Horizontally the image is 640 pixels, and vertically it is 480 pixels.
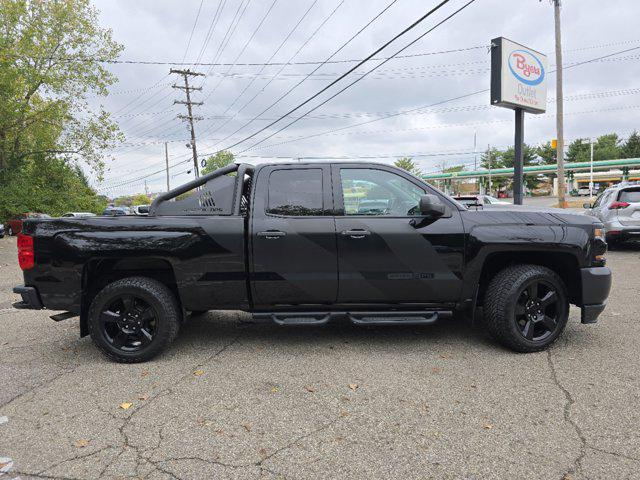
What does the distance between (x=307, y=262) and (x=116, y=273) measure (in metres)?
1.84

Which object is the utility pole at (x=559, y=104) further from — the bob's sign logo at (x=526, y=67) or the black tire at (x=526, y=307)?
the black tire at (x=526, y=307)

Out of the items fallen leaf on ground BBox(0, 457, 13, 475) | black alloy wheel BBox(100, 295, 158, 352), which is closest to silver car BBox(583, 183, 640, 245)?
black alloy wheel BBox(100, 295, 158, 352)

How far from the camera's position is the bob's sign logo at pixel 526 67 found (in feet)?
54.0

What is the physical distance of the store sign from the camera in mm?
15986

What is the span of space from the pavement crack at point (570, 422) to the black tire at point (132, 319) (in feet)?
10.4

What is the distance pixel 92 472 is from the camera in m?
2.39

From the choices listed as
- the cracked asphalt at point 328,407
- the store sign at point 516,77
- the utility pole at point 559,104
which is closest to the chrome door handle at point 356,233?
the cracked asphalt at point 328,407

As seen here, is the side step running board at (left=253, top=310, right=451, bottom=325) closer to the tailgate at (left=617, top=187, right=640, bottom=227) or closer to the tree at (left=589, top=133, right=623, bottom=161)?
the tailgate at (left=617, top=187, right=640, bottom=227)

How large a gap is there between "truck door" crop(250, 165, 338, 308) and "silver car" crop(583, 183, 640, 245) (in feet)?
29.5

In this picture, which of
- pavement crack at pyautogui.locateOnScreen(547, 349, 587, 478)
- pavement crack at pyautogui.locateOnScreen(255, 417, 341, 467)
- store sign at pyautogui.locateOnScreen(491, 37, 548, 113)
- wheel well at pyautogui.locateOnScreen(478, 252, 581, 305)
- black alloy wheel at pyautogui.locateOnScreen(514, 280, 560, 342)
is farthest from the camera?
store sign at pyautogui.locateOnScreen(491, 37, 548, 113)

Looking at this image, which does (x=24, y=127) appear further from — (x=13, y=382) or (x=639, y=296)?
(x=639, y=296)

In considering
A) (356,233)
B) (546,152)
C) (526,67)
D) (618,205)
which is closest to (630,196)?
(618,205)

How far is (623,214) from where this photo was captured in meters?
10.3

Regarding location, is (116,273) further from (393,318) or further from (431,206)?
(431,206)
